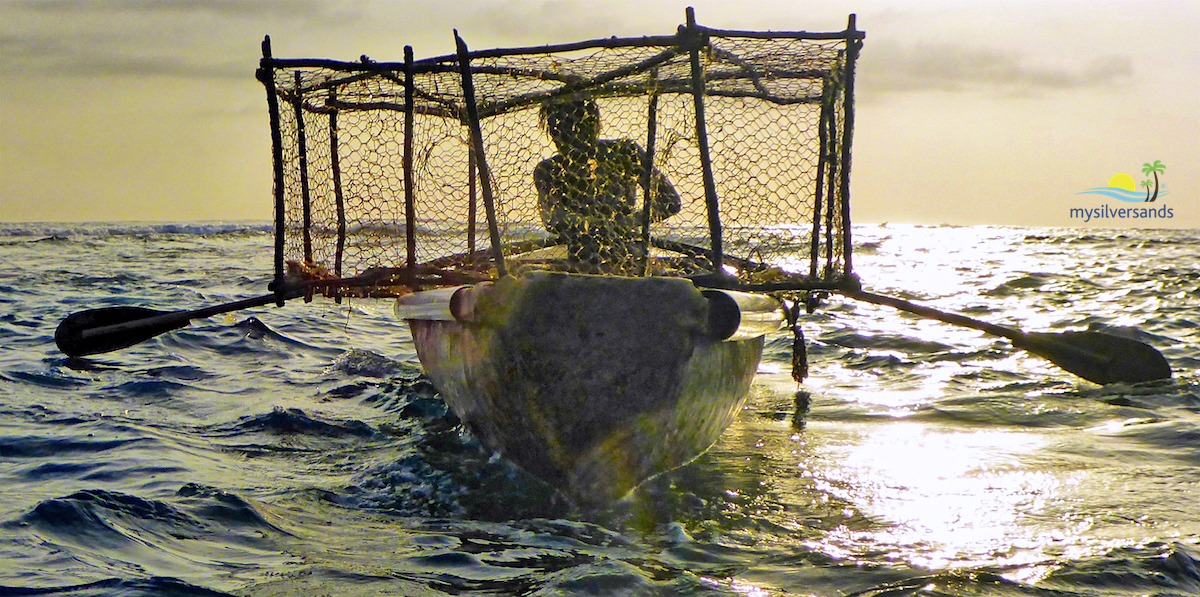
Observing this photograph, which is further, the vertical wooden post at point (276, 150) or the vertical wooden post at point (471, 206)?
the vertical wooden post at point (471, 206)

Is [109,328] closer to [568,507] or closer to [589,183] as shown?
[589,183]

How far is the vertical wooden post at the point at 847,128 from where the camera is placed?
241 inches

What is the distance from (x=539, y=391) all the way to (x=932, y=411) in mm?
4383


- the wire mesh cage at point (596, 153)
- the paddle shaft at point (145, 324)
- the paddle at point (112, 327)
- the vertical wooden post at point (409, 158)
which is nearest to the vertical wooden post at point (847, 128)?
the wire mesh cage at point (596, 153)

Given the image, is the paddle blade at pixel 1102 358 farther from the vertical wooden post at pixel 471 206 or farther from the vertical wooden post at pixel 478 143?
Result: the vertical wooden post at pixel 471 206

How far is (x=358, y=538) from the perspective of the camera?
15.1ft

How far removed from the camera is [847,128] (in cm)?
640

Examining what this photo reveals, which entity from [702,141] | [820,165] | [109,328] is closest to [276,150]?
[109,328]

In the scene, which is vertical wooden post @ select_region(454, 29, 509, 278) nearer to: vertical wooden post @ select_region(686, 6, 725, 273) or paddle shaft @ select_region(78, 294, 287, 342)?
vertical wooden post @ select_region(686, 6, 725, 273)

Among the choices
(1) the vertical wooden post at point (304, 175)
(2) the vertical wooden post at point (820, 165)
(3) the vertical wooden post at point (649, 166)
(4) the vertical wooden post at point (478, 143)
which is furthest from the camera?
(1) the vertical wooden post at point (304, 175)

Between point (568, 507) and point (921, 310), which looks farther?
point (921, 310)

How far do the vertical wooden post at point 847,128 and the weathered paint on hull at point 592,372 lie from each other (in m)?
1.60

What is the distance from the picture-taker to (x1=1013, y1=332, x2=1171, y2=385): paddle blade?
698 centimetres

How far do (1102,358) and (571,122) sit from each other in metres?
4.59
